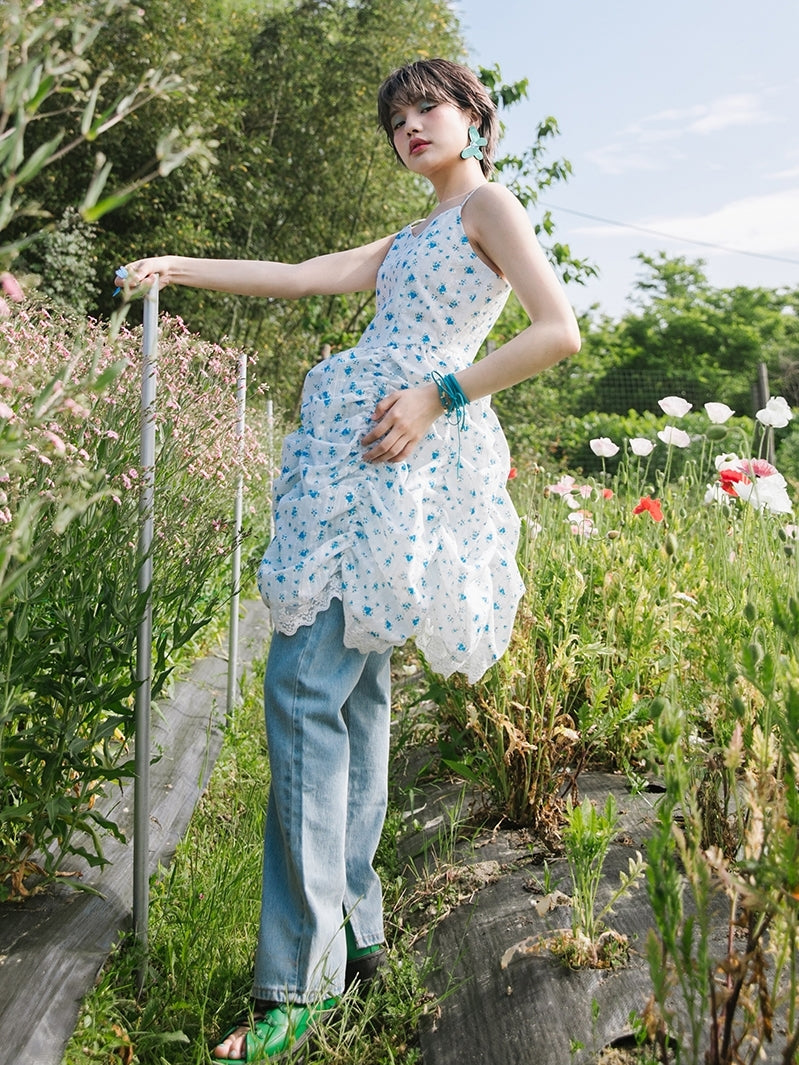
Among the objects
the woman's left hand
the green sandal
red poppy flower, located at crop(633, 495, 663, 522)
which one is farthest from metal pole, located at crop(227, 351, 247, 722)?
the green sandal

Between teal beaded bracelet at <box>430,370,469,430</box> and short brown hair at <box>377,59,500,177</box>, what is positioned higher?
short brown hair at <box>377,59,500,177</box>

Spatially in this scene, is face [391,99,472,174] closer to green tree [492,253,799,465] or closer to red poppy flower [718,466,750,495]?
red poppy flower [718,466,750,495]

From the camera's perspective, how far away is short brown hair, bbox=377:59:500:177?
175 cm

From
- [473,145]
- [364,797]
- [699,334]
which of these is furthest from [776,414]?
[699,334]

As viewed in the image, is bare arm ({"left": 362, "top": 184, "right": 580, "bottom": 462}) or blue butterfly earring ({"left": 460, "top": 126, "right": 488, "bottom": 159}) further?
blue butterfly earring ({"left": 460, "top": 126, "right": 488, "bottom": 159})

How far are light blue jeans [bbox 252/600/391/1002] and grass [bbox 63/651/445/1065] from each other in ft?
0.37

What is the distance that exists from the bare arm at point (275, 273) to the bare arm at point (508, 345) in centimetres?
41

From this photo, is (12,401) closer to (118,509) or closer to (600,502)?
(118,509)

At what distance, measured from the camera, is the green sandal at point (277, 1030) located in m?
1.55

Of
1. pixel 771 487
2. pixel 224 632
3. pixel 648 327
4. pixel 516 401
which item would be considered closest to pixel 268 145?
pixel 516 401

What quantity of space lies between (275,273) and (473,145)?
447mm

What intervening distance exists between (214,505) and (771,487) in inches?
53.7

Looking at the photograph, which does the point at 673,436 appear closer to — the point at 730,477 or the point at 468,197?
the point at 730,477

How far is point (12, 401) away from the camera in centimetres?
131
